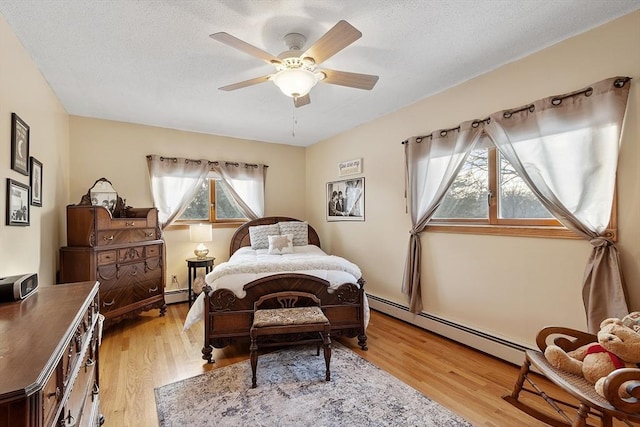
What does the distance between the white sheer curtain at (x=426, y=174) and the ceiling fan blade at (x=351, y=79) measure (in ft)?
3.65

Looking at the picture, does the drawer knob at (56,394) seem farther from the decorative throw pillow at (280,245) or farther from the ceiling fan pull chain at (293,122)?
the ceiling fan pull chain at (293,122)

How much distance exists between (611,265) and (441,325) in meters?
1.51

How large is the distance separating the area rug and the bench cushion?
1.44 ft

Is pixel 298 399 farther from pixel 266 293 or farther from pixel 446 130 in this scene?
pixel 446 130

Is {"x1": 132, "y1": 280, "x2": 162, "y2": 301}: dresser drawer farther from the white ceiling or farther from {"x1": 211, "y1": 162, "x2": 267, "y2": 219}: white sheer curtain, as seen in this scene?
the white ceiling

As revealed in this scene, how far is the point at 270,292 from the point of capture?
8.71 feet

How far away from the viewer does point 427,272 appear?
315 centimetres

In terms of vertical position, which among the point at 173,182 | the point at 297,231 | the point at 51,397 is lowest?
the point at 51,397

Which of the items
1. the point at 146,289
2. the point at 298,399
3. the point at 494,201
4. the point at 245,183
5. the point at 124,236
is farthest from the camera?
the point at 245,183

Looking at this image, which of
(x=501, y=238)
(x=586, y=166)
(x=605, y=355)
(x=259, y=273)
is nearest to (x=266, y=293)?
(x=259, y=273)

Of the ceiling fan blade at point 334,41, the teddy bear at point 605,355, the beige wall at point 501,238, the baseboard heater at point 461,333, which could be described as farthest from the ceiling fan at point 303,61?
the baseboard heater at point 461,333

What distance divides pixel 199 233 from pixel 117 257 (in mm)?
→ 1025

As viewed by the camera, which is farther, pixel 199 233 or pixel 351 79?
pixel 199 233

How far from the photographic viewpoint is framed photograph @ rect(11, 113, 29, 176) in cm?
186
